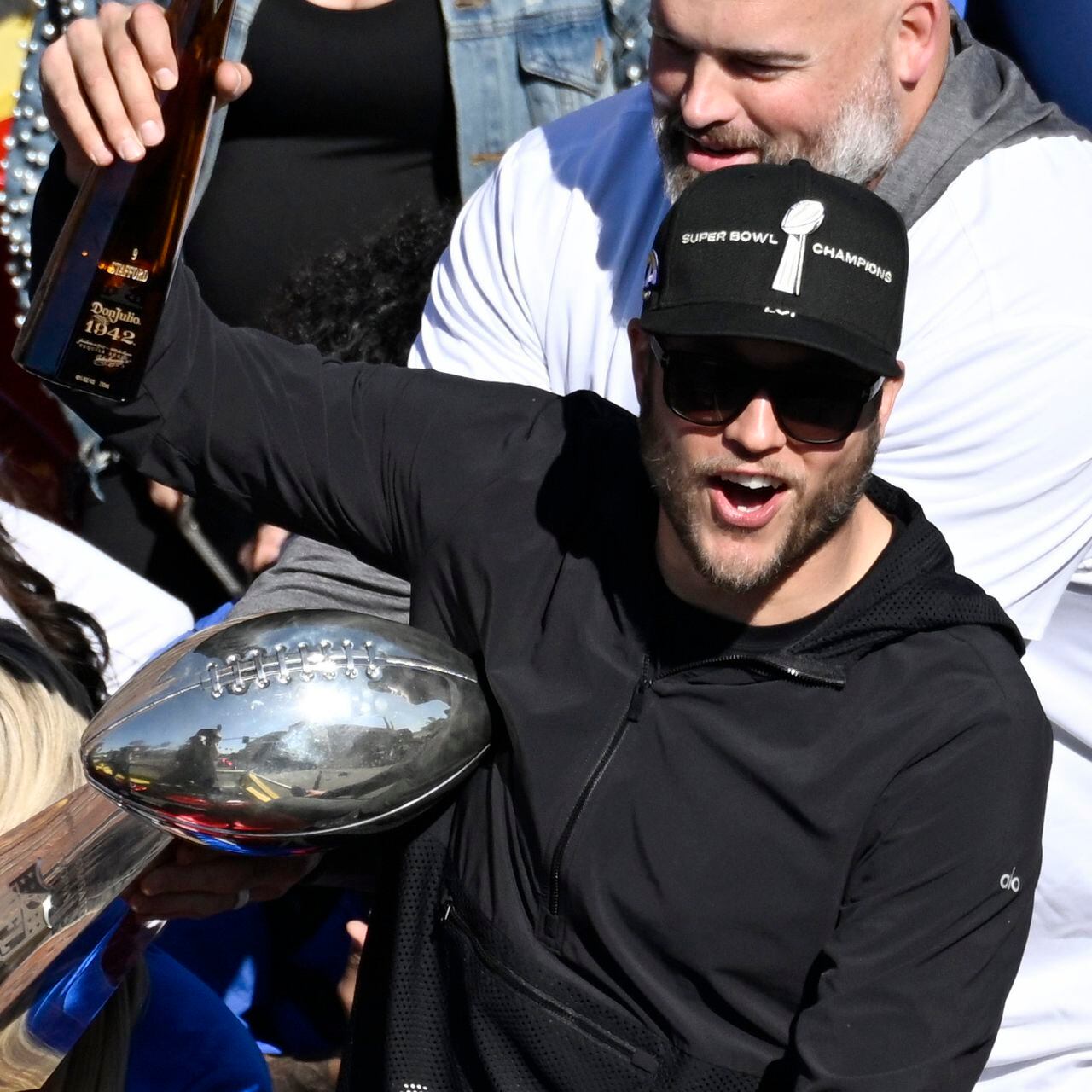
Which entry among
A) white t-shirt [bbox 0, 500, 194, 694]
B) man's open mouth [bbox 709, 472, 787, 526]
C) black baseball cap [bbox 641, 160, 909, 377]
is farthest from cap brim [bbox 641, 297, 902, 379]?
white t-shirt [bbox 0, 500, 194, 694]

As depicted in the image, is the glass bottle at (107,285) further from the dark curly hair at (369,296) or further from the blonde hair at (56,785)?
the dark curly hair at (369,296)

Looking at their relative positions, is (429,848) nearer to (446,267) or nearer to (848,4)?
(446,267)

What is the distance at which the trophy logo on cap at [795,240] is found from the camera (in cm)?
156

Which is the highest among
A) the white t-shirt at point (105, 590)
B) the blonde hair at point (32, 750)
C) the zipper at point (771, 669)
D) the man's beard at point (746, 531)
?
the man's beard at point (746, 531)

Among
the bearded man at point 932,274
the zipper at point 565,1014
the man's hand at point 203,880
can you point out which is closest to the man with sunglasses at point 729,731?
the zipper at point 565,1014

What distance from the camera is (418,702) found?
64.7 inches

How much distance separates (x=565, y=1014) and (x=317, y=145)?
1.73 m

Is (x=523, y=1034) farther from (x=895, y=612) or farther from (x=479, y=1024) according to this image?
(x=895, y=612)

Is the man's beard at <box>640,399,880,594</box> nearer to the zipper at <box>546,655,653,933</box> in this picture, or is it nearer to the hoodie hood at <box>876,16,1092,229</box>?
the zipper at <box>546,655,653,933</box>

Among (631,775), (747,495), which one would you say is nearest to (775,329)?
(747,495)

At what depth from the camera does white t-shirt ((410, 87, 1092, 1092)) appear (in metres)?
1.99

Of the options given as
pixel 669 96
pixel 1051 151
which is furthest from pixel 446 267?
pixel 1051 151

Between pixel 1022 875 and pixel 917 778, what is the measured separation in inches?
5.9

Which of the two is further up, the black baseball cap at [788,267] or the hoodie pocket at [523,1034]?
the black baseball cap at [788,267]
